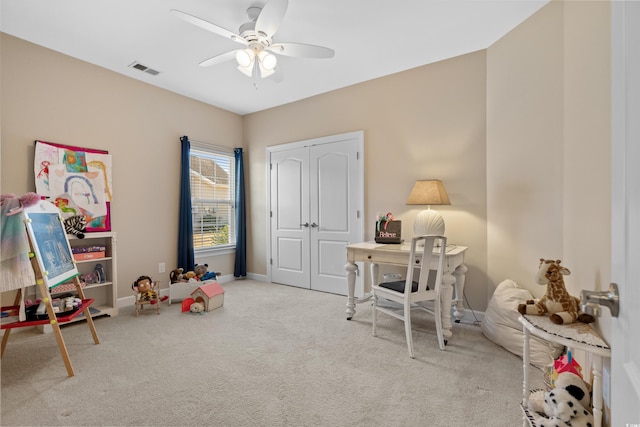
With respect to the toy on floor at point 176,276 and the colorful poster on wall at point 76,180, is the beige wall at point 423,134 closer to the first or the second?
the toy on floor at point 176,276

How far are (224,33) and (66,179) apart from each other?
7.59ft

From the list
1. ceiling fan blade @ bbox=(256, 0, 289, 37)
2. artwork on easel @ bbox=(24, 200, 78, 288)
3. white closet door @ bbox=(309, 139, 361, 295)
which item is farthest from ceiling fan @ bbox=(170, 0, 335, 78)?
artwork on easel @ bbox=(24, 200, 78, 288)

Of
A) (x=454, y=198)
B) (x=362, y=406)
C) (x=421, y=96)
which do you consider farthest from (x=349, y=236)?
(x=362, y=406)

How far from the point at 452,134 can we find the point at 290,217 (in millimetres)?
2508

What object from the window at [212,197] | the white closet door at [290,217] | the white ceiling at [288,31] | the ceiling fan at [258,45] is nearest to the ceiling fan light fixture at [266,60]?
the ceiling fan at [258,45]

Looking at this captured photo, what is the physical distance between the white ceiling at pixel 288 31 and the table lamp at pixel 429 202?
4.62 feet

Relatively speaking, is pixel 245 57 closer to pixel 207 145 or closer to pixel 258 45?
pixel 258 45

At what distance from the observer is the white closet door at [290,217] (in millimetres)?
4500

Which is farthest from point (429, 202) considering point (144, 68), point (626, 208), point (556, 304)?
point (144, 68)

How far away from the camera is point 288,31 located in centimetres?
280

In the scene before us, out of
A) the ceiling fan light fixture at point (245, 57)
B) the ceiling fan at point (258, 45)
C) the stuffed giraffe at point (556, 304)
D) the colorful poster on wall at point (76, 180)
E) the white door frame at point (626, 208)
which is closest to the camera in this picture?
the white door frame at point (626, 208)

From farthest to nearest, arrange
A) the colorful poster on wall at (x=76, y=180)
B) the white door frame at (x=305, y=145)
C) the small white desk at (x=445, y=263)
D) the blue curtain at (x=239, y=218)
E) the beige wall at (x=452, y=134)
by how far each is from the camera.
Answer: the blue curtain at (x=239, y=218)
the white door frame at (x=305, y=145)
the colorful poster on wall at (x=76, y=180)
the small white desk at (x=445, y=263)
the beige wall at (x=452, y=134)

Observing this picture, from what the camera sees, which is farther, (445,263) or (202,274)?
(202,274)

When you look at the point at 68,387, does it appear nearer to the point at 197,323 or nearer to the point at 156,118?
the point at 197,323
